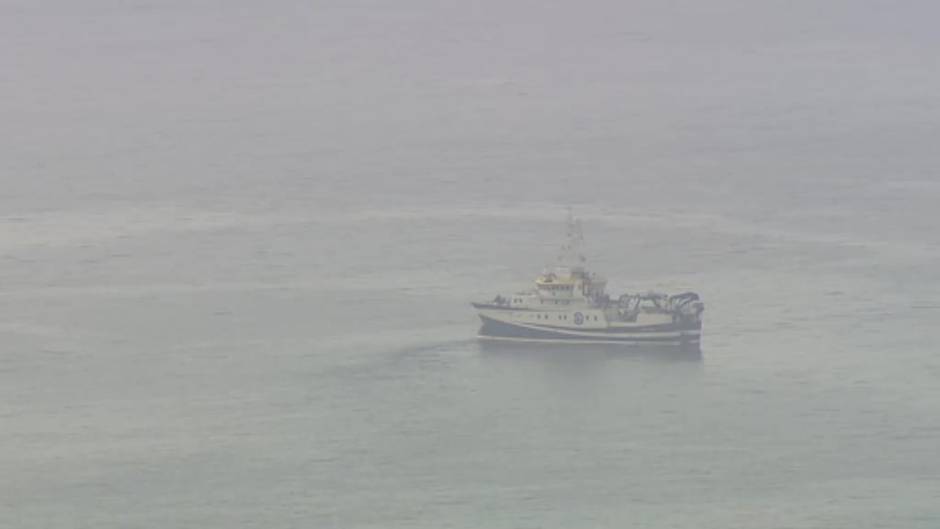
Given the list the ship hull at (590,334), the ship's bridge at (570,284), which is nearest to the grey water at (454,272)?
the ship hull at (590,334)

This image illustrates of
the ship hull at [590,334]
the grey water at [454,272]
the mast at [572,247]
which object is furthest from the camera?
the mast at [572,247]

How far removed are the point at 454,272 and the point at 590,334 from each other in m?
3.42

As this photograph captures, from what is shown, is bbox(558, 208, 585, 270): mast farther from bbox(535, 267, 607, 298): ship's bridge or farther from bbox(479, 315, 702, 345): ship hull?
bbox(479, 315, 702, 345): ship hull

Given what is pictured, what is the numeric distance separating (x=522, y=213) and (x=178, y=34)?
26401 mm

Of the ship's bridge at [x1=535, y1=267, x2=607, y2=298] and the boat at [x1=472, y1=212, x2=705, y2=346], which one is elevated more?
the ship's bridge at [x1=535, y1=267, x2=607, y2=298]

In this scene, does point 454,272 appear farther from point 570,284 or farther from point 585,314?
point 585,314

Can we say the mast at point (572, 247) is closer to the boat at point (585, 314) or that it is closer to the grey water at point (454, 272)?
the grey water at point (454, 272)

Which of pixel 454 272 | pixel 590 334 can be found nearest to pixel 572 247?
pixel 454 272

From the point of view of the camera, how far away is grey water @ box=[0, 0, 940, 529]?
42344 mm

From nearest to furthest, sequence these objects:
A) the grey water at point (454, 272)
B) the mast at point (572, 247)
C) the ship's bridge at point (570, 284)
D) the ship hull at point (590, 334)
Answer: the grey water at point (454, 272) < the ship hull at point (590, 334) < the ship's bridge at point (570, 284) < the mast at point (572, 247)

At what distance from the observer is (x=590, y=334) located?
50250 mm

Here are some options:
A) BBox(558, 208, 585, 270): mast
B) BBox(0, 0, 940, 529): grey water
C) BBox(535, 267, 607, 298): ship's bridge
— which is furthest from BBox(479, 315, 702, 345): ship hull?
BBox(558, 208, 585, 270): mast

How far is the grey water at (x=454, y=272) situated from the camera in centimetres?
4234

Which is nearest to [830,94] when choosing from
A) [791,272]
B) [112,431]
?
[791,272]
